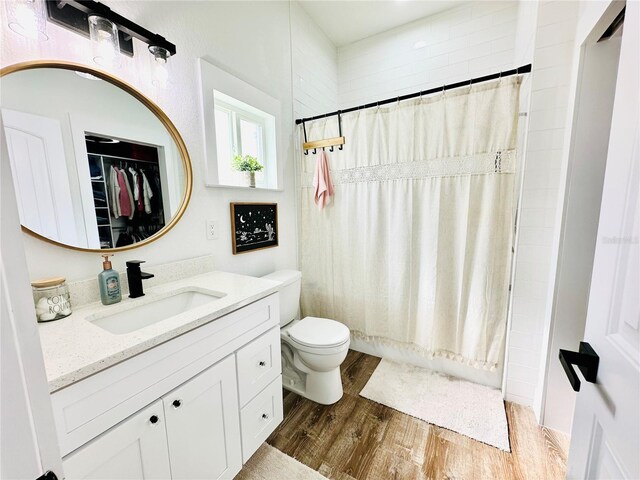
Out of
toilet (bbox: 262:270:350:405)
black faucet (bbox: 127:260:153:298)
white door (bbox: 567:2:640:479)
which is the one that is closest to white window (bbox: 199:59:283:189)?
black faucet (bbox: 127:260:153:298)

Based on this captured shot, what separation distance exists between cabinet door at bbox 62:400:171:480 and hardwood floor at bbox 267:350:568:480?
2.48 feet

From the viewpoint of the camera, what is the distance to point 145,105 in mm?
1251

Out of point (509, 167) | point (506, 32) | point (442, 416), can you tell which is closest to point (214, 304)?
point (442, 416)

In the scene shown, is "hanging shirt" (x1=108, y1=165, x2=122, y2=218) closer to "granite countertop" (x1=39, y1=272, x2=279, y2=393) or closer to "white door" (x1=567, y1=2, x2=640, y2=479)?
"granite countertop" (x1=39, y1=272, x2=279, y2=393)

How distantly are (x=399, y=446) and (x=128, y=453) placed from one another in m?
1.26

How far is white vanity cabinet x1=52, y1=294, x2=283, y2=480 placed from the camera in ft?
2.30

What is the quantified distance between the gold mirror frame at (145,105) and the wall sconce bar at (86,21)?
0.13 meters

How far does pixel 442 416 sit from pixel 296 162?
2.07 meters

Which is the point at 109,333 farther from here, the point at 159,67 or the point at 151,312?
the point at 159,67

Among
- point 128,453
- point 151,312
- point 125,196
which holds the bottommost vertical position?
point 128,453

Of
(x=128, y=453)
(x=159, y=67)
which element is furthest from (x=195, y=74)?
(x=128, y=453)

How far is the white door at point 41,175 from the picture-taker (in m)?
0.92

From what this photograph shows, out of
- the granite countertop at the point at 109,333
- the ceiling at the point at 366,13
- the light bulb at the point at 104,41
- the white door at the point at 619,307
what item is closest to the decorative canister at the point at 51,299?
the granite countertop at the point at 109,333

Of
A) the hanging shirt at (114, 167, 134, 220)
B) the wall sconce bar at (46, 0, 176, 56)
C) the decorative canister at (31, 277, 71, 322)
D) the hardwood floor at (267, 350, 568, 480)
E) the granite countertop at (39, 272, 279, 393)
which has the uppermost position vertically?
the wall sconce bar at (46, 0, 176, 56)
